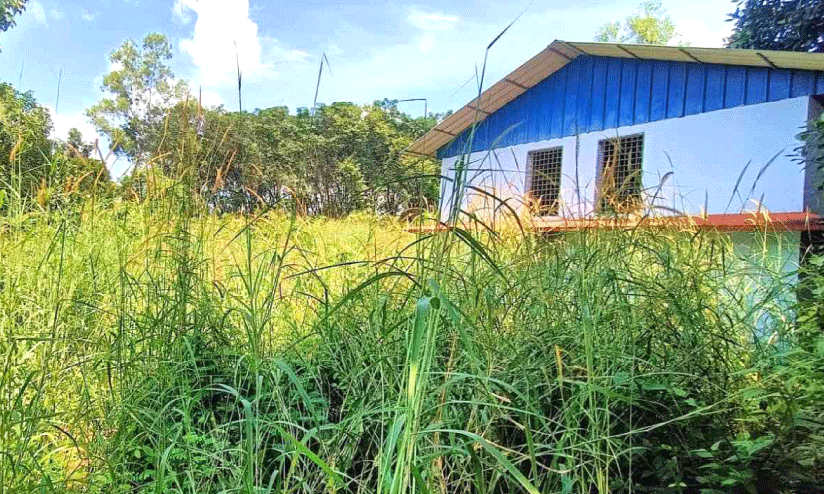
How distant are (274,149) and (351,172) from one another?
404mm

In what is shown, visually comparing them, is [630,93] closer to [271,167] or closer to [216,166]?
[271,167]

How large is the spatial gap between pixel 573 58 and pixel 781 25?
3203 mm

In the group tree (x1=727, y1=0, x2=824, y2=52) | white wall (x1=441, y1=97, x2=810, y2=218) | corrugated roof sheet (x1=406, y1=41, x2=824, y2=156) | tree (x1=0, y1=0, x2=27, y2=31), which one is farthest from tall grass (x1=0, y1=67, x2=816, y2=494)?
tree (x1=0, y1=0, x2=27, y2=31)

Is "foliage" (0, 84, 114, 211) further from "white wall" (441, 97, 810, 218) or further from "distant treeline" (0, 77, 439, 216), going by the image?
"white wall" (441, 97, 810, 218)

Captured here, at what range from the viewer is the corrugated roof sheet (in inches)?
212

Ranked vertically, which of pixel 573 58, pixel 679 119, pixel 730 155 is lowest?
pixel 730 155

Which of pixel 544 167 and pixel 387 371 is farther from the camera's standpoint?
pixel 544 167

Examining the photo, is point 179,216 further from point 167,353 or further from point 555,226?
point 555,226

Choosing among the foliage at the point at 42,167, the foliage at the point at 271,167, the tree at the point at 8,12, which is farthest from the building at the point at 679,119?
the tree at the point at 8,12

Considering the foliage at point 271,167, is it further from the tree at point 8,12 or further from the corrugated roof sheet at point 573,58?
the tree at point 8,12

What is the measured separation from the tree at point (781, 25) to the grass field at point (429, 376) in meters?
8.06

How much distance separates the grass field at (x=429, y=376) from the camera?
1.13 m

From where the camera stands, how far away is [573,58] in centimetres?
800

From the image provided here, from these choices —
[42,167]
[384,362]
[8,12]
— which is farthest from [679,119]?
[8,12]
